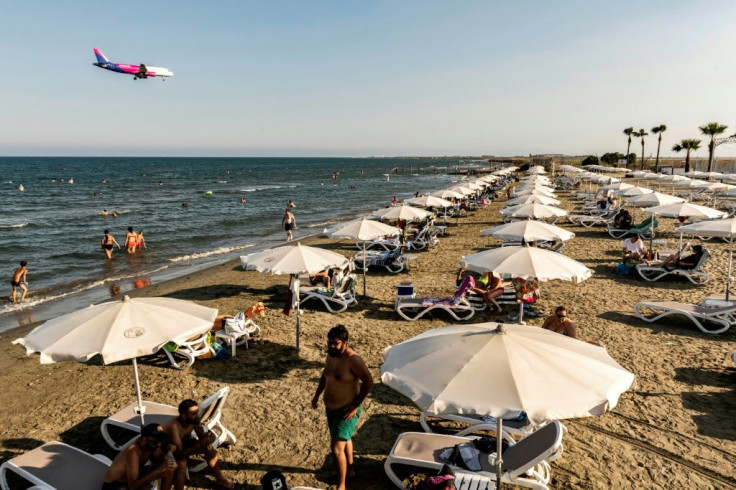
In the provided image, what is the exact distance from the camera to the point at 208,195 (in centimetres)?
4922

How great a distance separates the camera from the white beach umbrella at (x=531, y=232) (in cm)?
939

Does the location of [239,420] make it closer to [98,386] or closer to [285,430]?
[285,430]

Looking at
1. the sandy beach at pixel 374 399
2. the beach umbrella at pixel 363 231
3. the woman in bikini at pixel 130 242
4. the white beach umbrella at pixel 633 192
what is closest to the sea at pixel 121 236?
the woman in bikini at pixel 130 242

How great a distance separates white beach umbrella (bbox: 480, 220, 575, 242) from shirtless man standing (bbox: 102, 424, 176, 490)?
7778 mm

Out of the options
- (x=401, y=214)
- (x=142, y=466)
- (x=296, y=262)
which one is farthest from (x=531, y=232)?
(x=142, y=466)

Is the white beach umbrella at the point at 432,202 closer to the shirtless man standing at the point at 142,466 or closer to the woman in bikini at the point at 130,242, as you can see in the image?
the woman in bikini at the point at 130,242

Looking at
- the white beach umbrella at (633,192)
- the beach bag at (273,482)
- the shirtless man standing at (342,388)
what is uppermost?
the white beach umbrella at (633,192)

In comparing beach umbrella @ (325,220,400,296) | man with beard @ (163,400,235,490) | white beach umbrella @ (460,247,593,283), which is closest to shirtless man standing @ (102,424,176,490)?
man with beard @ (163,400,235,490)

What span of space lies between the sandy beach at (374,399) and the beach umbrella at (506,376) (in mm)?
1783

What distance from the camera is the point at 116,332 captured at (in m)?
4.40

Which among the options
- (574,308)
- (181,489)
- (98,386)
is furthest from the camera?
(574,308)

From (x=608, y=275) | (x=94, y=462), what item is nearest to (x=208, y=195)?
(x=608, y=275)

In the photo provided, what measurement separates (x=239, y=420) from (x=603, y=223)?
1931cm

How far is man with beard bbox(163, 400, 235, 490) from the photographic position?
13.6ft
